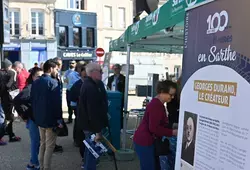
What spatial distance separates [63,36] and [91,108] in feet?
95.7

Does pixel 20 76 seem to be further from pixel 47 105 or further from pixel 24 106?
pixel 47 105

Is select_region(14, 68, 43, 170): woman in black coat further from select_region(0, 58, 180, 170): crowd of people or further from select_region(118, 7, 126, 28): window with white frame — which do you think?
select_region(118, 7, 126, 28): window with white frame

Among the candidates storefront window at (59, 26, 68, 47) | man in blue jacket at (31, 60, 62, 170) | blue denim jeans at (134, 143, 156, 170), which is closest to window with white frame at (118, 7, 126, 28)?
storefront window at (59, 26, 68, 47)

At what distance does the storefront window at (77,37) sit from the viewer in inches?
1318

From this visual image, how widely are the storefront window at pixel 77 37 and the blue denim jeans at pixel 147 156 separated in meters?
30.5

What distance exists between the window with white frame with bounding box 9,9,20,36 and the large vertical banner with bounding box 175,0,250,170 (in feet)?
96.6

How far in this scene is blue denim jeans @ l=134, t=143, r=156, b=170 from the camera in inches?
142

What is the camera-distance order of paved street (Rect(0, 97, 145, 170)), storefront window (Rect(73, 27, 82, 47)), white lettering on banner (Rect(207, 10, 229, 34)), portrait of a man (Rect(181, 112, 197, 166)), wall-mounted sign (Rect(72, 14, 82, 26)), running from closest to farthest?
1. white lettering on banner (Rect(207, 10, 229, 34))
2. portrait of a man (Rect(181, 112, 197, 166))
3. paved street (Rect(0, 97, 145, 170))
4. wall-mounted sign (Rect(72, 14, 82, 26))
5. storefront window (Rect(73, 27, 82, 47))

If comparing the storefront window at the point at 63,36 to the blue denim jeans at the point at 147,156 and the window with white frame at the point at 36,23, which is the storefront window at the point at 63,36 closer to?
the window with white frame at the point at 36,23

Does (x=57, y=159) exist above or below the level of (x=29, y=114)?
below

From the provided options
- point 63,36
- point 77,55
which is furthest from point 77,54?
point 63,36

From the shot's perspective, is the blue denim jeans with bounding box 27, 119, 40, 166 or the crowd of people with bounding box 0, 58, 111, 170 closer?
the crowd of people with bounding box 0, 58, 111, 170

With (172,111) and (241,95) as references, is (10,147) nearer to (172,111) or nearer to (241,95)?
(172,111)

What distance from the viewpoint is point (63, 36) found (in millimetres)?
32688
